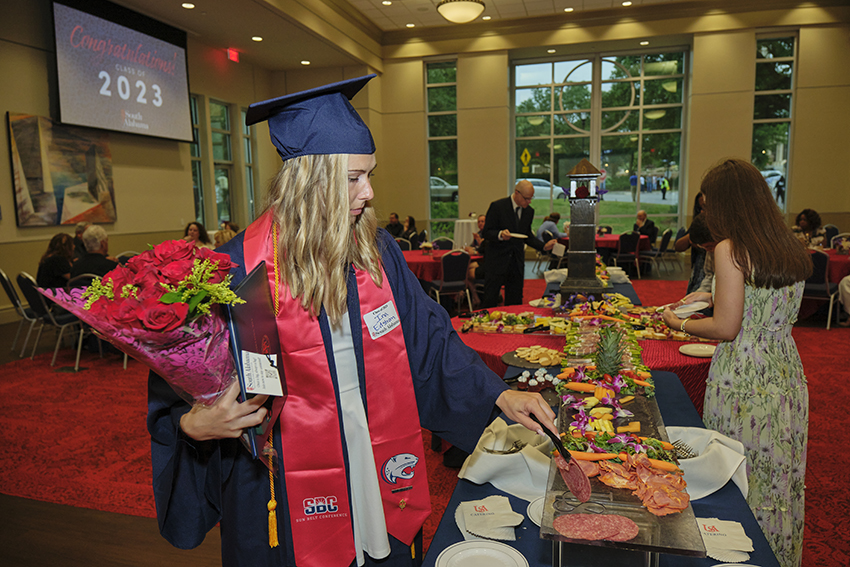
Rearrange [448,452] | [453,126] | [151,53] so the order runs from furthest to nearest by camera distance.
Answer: [453,126]
[151,53]
[448,452]

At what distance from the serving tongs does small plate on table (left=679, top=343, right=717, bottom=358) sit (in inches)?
62.6

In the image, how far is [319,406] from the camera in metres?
1.13

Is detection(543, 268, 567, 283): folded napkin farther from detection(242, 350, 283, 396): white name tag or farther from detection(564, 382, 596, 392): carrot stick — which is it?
detection(242, 350, 283, 396): white name tag

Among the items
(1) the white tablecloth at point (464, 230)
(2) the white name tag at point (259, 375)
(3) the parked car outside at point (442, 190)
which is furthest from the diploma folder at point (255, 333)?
A: (3) the parked car outside at point (442, 190)

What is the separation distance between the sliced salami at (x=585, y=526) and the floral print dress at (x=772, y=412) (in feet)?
3.92

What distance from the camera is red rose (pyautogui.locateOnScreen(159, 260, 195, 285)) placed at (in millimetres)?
780

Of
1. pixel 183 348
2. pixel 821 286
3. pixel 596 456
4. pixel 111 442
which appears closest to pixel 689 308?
pixel 596 456

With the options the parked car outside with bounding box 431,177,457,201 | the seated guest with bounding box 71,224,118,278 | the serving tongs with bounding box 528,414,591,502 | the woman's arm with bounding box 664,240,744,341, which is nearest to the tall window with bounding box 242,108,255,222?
the parked car outside with bounding box 431,177,457,201

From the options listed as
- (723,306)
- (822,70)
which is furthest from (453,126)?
(723,306)

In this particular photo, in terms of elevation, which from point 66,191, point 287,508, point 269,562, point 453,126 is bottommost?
point 269,562

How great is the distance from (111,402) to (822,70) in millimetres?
13505

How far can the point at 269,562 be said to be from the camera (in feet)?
3.77

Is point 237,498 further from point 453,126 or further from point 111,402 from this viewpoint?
point 453,126

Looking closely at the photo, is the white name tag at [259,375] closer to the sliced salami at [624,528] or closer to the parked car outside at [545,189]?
the sliced salami at [624,528]
